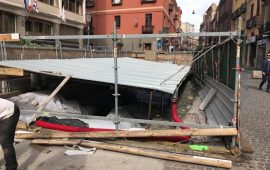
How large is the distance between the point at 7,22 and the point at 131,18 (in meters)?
23.8

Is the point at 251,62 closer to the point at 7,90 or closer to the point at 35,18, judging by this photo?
the point at 35,18

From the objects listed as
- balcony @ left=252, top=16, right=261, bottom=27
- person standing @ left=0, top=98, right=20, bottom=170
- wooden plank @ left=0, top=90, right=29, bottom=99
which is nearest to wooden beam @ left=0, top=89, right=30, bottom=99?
wooden plank @ left=0, top=90, right=29, bottom=99

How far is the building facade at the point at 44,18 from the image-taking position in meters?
19.6

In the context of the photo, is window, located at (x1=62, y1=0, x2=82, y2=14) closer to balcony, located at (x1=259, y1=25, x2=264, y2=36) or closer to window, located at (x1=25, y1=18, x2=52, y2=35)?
window, located at (x1=25, y1=18, x2=52, y2=35)

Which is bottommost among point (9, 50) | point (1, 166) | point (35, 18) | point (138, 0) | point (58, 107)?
point (1, 166)

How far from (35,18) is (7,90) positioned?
59.0 ft

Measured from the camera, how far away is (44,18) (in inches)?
943

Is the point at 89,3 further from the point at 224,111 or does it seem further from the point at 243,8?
the point at 224,111

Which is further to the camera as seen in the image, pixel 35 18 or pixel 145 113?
pixel 35 18

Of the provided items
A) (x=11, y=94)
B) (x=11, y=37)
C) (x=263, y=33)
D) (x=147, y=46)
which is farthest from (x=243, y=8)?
(x=11, y=37)

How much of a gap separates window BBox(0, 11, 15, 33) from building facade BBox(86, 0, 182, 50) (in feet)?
58.5

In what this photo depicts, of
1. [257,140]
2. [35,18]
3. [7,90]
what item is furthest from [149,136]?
[35,18]

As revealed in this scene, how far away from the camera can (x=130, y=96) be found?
8.48 metres

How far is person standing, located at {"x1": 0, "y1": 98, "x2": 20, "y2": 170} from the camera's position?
3.25 meters
